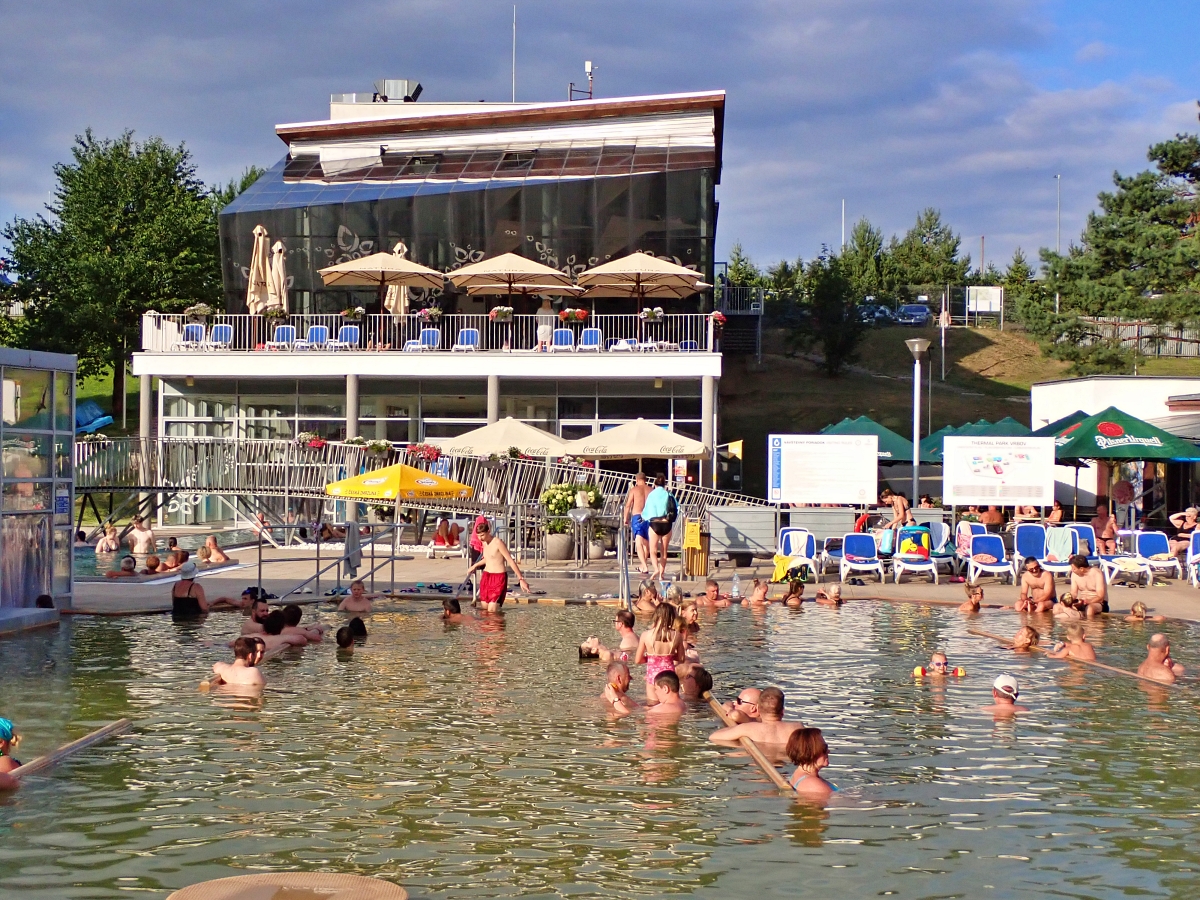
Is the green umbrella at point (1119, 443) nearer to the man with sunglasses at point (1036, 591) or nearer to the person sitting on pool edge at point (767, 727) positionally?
the man with sunglasses at point (1036, 591)

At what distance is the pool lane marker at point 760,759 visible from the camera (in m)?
9.23

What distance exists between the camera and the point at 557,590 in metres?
20.8

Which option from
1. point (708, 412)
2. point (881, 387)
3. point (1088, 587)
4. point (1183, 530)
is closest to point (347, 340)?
point (708, 412)

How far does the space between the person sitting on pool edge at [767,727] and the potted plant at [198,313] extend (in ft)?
86.0

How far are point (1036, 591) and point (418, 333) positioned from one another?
1979 cm

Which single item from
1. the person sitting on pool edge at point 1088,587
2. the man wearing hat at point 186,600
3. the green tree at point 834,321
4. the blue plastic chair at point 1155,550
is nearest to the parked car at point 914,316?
the green tree at point 834,321

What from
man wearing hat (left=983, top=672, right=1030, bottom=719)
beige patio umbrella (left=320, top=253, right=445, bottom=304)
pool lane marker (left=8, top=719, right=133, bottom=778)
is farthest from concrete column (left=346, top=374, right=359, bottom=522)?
man wearing hat (left=983, top=672, right=1030, bottom=719)

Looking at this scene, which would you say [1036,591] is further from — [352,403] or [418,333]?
[418,333]

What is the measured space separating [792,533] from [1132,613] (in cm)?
634

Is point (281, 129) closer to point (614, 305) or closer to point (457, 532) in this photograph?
point (614, 305)

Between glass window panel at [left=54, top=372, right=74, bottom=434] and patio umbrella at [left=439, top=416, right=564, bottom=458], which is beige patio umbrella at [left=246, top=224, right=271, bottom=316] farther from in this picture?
glass window panel at [left=54, top=372, right=74, bottom=434]

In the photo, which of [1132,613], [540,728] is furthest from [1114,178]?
[540,728]

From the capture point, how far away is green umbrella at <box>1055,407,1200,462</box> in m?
24.7

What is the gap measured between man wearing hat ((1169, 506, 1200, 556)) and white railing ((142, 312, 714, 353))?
39.9ft
